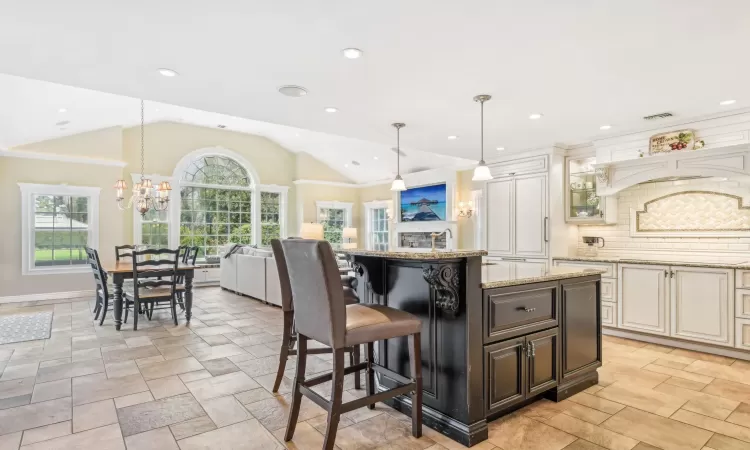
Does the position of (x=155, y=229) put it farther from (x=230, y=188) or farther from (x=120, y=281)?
(x=120, y=281)

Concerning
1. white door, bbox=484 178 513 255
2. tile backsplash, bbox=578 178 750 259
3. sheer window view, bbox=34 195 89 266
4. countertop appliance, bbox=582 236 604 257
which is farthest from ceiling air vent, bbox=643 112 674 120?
sheer window view, bbox=34 195 89 266

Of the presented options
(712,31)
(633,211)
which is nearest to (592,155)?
(633,211)

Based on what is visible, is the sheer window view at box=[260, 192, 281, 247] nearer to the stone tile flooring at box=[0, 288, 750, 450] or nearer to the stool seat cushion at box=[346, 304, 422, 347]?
the stone tile flooring at box=[0, 288, 750, 450]

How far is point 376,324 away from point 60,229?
7601 mm

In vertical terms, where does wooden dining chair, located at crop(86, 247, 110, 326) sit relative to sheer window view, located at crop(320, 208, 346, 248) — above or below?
below

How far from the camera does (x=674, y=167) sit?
172 inches

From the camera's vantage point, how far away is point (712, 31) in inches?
95.6

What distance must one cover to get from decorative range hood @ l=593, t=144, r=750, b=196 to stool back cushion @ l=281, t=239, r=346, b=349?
4128 millimetres

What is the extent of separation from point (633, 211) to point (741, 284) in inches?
56.4

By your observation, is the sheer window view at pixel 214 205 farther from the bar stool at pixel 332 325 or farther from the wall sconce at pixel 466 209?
the bar stool at pixel 332 325

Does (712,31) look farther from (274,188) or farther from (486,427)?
(274,188)

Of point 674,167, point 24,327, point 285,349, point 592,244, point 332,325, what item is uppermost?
point 674,167

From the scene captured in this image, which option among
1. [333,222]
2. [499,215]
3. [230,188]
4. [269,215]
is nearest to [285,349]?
[499,215]

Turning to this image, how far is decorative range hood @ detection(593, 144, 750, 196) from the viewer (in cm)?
398
